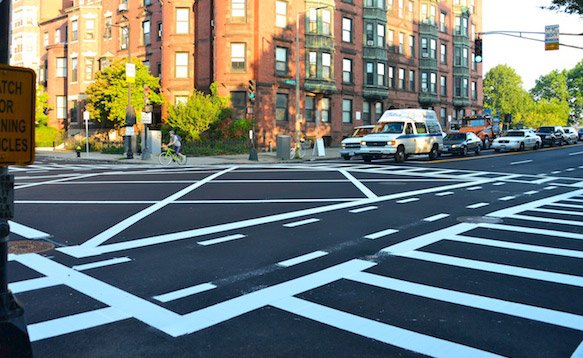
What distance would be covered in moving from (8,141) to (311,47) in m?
39.2

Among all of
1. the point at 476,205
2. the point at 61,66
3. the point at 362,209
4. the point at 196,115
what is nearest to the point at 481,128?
the point at 196,115

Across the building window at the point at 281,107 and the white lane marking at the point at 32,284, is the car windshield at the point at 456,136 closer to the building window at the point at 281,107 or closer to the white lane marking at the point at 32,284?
the building window at the point at 281,107

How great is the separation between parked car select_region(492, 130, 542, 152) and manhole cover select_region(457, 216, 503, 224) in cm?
2933

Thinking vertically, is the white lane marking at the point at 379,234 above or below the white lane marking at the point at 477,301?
above

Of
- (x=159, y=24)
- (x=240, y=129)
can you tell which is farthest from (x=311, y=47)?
(x=159, y=24)

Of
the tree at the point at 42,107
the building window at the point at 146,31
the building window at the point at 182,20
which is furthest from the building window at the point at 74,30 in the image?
the building window at the point at 182,20

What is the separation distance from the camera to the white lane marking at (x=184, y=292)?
5.49 meters

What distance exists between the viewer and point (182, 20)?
41188 mm

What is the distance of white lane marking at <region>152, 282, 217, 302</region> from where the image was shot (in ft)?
18.0

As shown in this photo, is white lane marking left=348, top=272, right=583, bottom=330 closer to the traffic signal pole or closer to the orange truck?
the traffic signal pole

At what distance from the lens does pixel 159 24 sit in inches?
1711

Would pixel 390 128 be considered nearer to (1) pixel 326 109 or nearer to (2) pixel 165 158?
(2) pixel 165 158

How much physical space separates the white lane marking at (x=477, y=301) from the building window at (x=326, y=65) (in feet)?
121

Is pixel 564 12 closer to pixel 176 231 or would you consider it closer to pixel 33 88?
pixel 176 231
